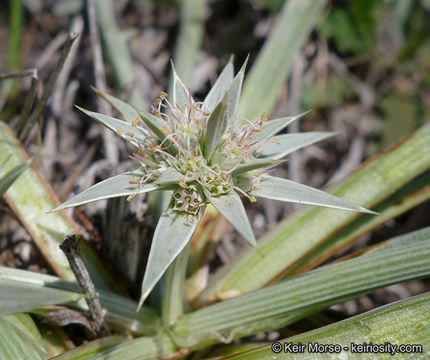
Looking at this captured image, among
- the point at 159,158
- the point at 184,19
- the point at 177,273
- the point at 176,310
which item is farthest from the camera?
the point at 184,19

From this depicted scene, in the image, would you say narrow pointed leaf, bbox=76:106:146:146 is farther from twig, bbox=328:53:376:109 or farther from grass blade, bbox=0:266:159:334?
twig, bbox=328:53:376:109

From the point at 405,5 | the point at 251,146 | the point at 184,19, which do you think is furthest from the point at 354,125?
the point at 251,146

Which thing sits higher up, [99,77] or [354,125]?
[99,77]

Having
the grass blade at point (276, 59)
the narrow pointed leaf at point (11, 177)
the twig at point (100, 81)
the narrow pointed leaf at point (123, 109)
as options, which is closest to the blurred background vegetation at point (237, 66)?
the twig at point (100, 81)

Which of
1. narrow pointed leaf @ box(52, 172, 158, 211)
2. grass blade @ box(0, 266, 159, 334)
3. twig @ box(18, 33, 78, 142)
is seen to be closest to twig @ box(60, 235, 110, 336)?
grass blade @ box(0, 266, 159, 334)

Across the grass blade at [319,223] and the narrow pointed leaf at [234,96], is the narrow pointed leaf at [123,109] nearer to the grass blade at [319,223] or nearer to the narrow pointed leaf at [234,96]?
the narrow pointed leaf at [234,96]

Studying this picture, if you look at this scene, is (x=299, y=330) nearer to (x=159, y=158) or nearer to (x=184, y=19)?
(x=159, y=158)

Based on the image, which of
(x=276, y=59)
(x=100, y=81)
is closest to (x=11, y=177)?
(x=100, y=81)
